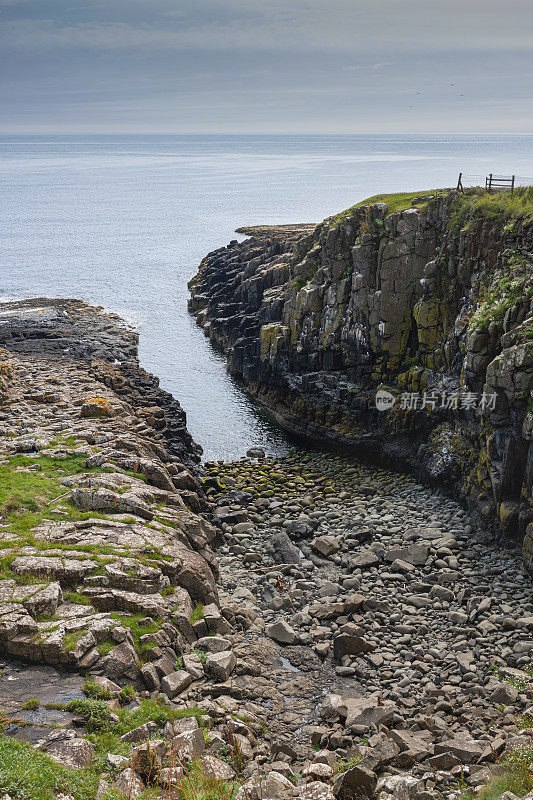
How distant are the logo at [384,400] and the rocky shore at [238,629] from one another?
5.43m

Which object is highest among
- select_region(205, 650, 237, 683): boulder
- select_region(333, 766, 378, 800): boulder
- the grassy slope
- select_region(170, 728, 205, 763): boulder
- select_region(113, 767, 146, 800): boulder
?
the grassy slope

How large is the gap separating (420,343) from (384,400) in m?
5.11

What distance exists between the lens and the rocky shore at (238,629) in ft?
50.2

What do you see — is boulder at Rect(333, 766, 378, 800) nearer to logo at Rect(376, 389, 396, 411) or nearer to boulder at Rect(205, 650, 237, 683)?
boulder at Rect(205, 650, 237, 683)

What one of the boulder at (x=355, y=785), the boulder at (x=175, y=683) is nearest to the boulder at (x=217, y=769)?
the boulder at (x=355, y=785)

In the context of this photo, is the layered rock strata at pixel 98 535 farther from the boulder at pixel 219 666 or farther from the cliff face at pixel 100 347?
the boulder at pixel 219 666

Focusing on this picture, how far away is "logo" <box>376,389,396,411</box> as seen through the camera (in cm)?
4644

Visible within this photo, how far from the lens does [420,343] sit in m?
45.4

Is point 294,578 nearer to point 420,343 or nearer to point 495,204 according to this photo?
point 420,343

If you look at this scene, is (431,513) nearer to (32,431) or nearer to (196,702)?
(196,702)

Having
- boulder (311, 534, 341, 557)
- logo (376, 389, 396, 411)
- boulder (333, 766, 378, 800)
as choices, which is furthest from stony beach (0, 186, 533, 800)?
logo (376, 389, 396, 411)

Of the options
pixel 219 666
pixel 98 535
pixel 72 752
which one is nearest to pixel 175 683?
pixel 219 666

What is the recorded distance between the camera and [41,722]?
1537 centimetres

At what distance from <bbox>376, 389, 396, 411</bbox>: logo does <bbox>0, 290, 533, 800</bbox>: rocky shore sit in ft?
17.8
